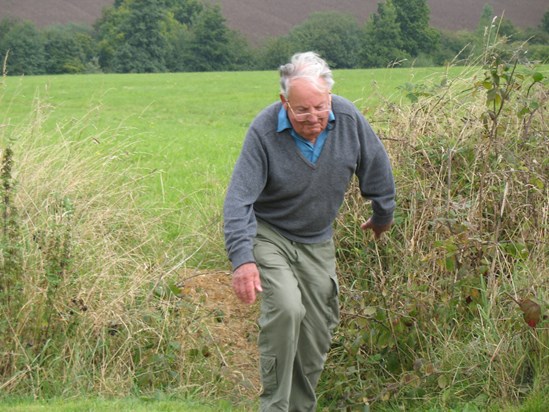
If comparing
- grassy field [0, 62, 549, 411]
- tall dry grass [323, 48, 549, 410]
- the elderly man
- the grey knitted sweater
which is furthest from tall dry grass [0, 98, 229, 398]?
the grey knitted sweater

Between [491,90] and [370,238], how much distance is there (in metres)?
1.68

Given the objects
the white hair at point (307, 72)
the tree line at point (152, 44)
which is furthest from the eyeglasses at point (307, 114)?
the tree line at point (152, 44)

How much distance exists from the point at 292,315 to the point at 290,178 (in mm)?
719

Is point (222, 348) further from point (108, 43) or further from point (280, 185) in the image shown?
point (108, 43)

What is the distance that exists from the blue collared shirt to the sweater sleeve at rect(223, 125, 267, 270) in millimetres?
155

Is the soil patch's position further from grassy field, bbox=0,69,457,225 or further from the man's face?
the man's face

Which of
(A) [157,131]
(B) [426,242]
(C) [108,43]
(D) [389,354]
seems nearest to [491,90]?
(B) [426,242]

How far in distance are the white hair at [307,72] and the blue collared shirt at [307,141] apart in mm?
128

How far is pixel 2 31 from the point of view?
86.2m

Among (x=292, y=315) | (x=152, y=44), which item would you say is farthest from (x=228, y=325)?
(x=152, y=44)

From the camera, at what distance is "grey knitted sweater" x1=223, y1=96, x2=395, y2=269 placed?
525cm

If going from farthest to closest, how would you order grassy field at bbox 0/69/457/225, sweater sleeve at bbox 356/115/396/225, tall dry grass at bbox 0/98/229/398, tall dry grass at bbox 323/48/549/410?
grassy field at bbox 0/69/457/225 → tall dry grass at bbox 0/98/229/398 → tall dry grass at bbox 323/48/549/410 → sweater sleeve at bbox 356/115/396/225

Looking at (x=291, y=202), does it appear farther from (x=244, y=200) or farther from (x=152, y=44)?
(x=152, y=44)

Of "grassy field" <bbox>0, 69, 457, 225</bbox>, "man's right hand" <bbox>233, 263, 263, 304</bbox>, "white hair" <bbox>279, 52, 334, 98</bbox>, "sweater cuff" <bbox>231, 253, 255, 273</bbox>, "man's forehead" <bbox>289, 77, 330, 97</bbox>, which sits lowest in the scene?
"grassy field" <bbox>0, 69, 457, 225</bbox>
